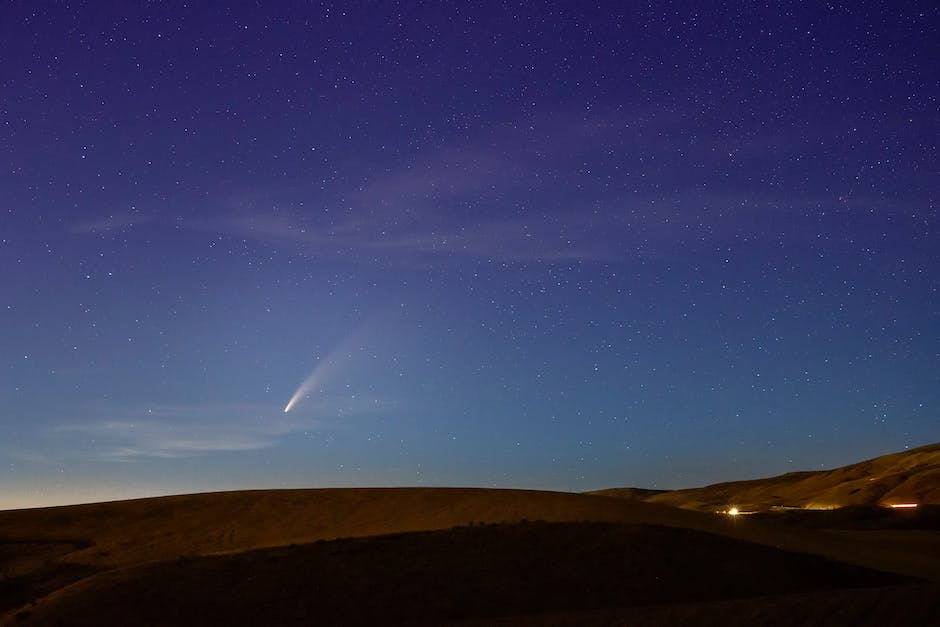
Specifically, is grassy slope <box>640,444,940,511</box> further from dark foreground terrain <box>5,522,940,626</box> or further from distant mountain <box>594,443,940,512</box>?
dark foreground terrain <box>5,522,940,626</box>

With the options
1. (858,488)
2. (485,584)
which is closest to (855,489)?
(858,488)

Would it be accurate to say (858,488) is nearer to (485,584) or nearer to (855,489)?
(855,489)

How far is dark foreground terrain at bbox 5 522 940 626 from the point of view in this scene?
17141 mm

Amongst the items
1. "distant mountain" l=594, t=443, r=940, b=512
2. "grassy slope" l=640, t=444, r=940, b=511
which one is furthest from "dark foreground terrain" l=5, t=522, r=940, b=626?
"grassy slope" l=640, t=444, r=940, b=511

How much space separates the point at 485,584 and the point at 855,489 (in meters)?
68.4

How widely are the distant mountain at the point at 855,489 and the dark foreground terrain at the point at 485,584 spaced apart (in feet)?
157

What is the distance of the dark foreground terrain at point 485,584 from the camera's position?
17.1 metres

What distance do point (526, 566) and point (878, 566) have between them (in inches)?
458

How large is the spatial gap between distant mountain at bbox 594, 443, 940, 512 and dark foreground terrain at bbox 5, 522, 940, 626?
157 feet

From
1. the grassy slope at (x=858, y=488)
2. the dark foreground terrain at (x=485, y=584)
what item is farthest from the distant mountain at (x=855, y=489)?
the dark foreground terrain at (x=485, y=584)

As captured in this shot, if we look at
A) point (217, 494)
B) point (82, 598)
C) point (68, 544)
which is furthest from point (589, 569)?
point (217, 494)

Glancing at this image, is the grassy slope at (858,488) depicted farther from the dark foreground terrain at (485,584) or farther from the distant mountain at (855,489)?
the dark foreground terrain at (485,584)

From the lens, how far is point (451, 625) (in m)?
16.5

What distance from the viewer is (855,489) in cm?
7631
